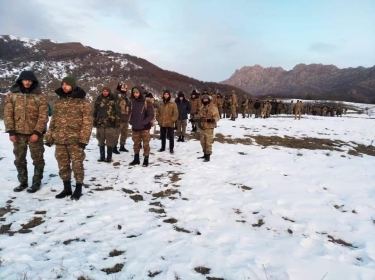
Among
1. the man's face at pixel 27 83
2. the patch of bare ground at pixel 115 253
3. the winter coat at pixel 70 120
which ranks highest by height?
the man's face at pixel 27 83

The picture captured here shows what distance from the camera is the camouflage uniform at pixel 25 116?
5.63m

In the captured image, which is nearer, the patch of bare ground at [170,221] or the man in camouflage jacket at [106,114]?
the patch of bare ground at [170,221]

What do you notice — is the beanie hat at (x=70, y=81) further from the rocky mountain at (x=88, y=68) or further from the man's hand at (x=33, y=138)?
the rocky mountain at (x=88, y=68)

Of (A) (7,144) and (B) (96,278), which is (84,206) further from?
(A) (7,144)

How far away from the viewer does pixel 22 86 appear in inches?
225

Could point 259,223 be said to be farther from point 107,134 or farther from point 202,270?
point 107,134

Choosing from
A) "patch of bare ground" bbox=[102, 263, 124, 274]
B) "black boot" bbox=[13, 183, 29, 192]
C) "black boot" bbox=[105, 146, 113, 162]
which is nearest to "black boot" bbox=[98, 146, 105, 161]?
"black boot" bbox=[105, 146, 113, 162]

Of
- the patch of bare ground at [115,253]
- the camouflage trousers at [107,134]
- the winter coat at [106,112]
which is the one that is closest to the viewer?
the patch of bare ground at [115,253]

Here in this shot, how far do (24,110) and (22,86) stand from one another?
50 cm

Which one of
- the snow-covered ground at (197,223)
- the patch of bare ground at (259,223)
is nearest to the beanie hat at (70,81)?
the snow-covered ground at (197,223)

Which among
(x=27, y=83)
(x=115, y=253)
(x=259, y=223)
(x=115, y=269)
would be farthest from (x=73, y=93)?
(x=259, y=223)

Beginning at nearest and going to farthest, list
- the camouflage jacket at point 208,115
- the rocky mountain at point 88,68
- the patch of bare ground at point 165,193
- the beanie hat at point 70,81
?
the beanie hat at point 70,81 < the patch of bare ground at point 165,193 < the camouflage jacket at point 208,115 < the rocky mountain at point 88,68

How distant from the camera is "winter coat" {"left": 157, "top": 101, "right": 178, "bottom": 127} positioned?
9625mm

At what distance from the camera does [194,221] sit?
15.8 ft
